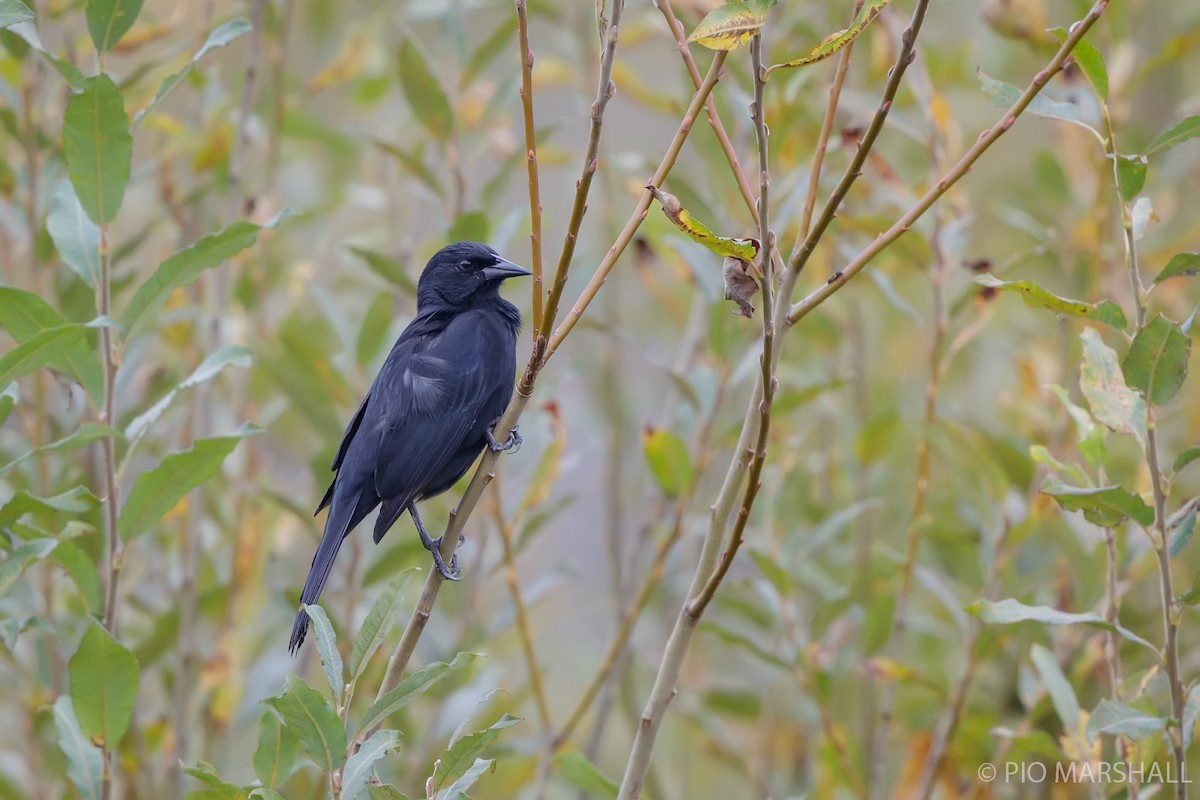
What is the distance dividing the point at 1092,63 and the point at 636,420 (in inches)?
111

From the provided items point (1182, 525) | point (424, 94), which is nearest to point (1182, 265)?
point (1182, 525)

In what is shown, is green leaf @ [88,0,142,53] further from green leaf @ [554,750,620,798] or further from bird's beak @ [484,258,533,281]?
green leaf @ [554,750,620,798]

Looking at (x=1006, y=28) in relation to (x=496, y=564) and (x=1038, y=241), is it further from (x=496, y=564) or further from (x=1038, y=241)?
(x=496, y=564)

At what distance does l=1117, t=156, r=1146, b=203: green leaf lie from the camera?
1958 millimetres

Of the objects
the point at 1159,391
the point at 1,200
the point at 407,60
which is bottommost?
the point at 1159,391

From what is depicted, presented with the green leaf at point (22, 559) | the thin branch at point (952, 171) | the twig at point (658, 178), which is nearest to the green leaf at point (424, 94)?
the twig at point (658, 178)

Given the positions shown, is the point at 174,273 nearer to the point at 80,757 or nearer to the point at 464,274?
the point at 80,757

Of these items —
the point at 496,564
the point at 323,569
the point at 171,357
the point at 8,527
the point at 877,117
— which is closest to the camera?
the point at 877,117

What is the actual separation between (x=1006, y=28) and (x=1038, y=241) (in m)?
0.66

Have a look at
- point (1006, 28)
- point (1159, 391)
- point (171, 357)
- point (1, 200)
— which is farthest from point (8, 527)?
point (1006, 28)

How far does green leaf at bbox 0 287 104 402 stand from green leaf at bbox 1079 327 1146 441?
178 centimetres

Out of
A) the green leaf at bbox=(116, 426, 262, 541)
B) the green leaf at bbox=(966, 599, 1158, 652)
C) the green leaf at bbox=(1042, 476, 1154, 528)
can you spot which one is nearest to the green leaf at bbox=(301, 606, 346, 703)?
the green leaf at bbox=(116, 426, 262, 541)

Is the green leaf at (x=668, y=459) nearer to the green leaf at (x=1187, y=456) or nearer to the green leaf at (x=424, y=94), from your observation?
the green leaf at (x=424, y=94)

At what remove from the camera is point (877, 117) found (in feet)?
5.35
